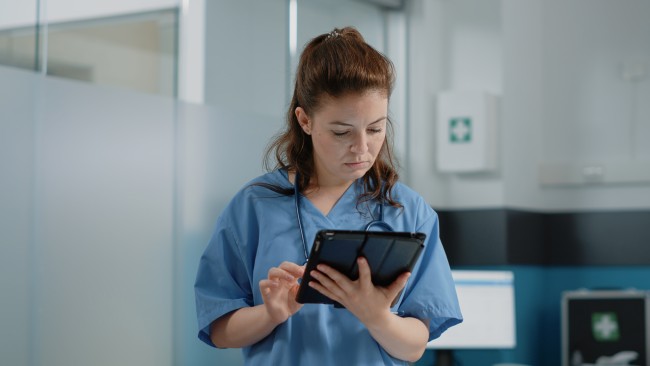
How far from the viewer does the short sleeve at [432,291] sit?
1497 millimetres

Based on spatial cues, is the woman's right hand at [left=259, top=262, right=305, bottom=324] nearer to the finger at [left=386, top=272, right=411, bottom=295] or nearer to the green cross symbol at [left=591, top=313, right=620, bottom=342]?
the finger at [left=386, top=272, right=411, bottom=295]

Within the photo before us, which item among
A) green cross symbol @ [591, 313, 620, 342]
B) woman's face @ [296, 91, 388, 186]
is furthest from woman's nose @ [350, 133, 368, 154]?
green cross symbol @ [591, 313, 620, 342]

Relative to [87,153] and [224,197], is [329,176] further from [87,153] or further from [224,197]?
[224,197]

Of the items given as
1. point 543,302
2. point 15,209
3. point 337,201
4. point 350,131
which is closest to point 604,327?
point 543,302

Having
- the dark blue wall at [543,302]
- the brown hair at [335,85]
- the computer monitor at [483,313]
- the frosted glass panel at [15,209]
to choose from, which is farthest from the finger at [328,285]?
the dark blue wall at [543,302]

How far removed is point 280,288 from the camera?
1400 millimetres

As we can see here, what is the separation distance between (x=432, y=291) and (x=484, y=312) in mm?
2520

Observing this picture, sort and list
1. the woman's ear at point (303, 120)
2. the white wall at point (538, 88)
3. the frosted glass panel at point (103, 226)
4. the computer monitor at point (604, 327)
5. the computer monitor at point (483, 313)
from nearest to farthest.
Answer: the woman's ear at point (303, 120) → the frosted glass panel at point (103, 226) → the computer monitor at point (483, 313) → the computer monitor at point (604, 327) → the white wall at point (538, 88)

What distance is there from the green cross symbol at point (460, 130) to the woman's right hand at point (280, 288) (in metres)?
2.96

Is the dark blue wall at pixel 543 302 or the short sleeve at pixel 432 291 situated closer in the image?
the short sleeve at pixel 432 291

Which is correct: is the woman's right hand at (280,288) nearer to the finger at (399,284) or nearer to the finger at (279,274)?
the finger at (279,274)

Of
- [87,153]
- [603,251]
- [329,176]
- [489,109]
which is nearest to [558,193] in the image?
[603,251]

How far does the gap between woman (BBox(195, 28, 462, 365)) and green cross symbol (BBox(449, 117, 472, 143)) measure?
272cm

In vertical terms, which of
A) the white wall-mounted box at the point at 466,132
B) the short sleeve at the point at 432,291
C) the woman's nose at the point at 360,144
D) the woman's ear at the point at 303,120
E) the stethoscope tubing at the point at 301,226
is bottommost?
the short sleeve at the point at 432,291
